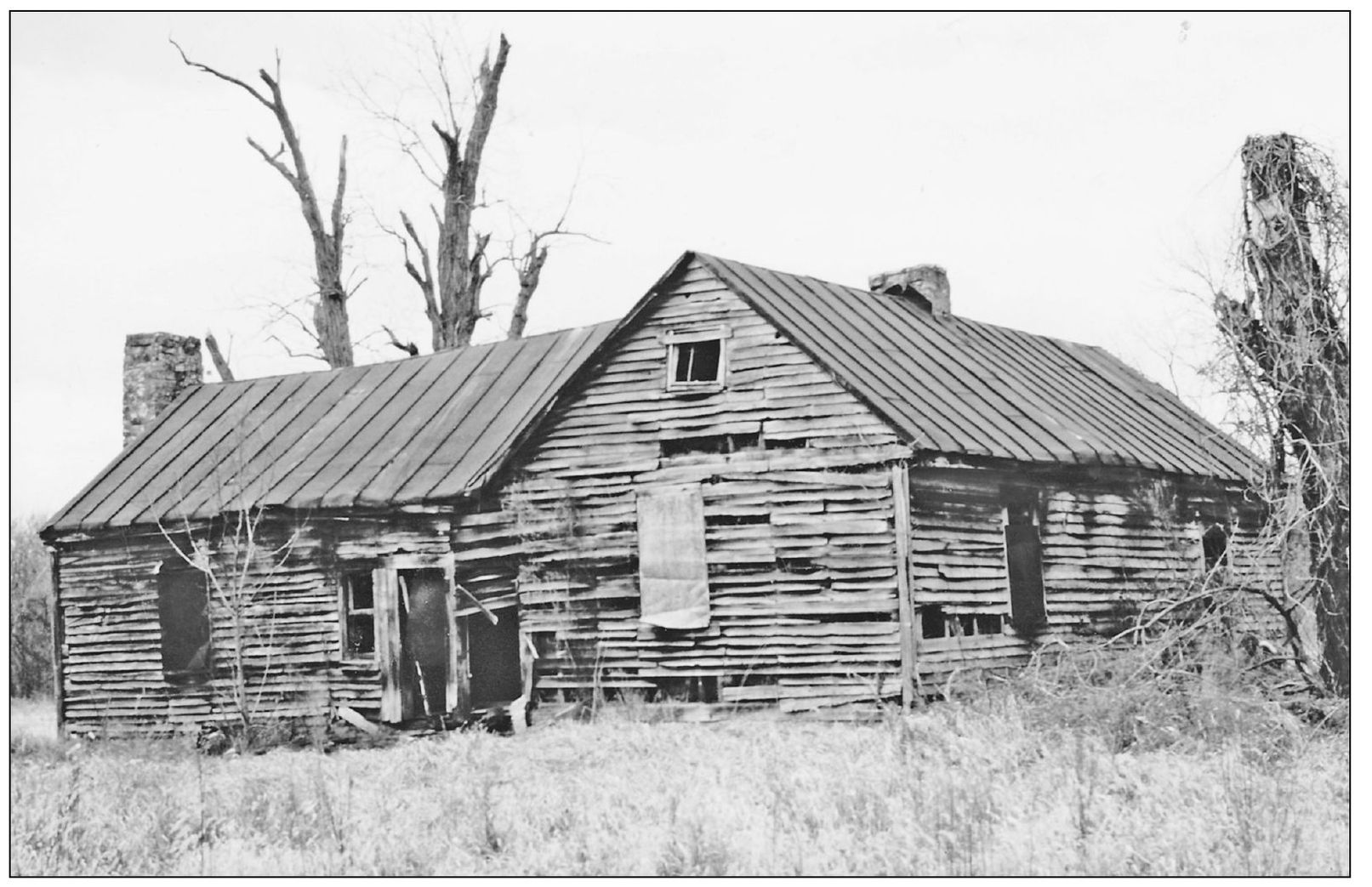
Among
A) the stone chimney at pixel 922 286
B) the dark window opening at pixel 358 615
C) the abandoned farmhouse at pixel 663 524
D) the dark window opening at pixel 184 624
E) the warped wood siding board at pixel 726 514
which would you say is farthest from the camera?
the stone chimney at pixel 922 286

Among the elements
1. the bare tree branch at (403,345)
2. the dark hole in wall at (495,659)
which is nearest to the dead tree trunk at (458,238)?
the bare tree branch at (403,345)

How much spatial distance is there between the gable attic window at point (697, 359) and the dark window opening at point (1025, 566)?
3.60m

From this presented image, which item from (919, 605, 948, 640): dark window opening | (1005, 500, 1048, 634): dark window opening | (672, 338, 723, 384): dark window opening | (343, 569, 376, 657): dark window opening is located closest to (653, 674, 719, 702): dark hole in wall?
(919, 605, 948, 640): dark window opening

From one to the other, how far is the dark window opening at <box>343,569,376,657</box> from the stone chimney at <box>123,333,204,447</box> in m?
5.76

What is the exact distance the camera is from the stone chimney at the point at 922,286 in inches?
897

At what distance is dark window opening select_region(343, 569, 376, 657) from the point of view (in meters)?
19.7

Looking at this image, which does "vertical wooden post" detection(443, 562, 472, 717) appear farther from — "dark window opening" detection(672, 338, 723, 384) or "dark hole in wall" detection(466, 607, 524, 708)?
"dark window opening" detection(672, 338, 723, 384)

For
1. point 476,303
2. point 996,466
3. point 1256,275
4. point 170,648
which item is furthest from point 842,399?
point 476,303

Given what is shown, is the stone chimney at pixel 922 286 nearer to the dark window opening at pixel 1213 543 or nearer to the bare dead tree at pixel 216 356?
the dark window opening at pixel 1213 543

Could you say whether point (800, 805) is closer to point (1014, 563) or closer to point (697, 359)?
point (697, 359)

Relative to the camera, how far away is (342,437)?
21.4 m

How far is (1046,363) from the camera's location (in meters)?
22.8

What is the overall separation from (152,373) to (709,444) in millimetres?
10591

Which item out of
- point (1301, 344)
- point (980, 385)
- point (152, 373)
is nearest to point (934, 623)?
point (980, 385)
